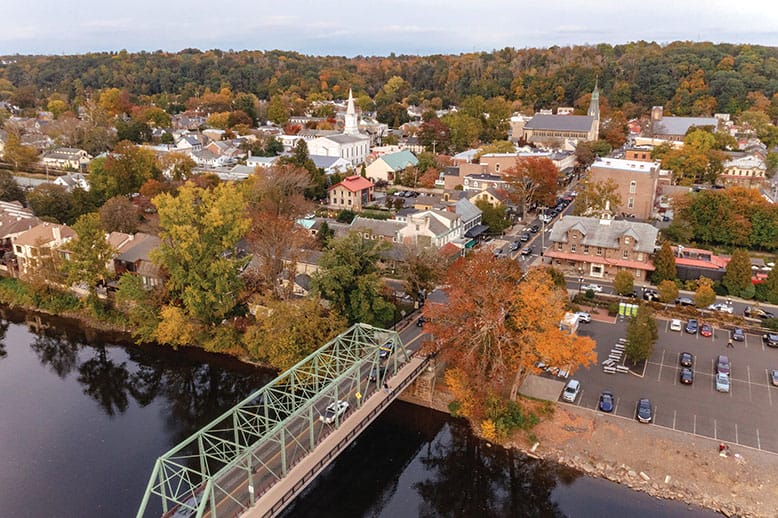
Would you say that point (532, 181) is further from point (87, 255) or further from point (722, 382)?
point (87, 255)

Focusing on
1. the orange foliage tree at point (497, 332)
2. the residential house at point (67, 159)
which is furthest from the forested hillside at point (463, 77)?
the orange foliage tree at point (497, 332)

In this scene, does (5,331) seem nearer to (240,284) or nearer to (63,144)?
(240,284)

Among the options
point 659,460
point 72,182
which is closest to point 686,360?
point 659,460

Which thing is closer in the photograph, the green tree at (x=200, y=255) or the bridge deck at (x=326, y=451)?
the bridge deck at (x=326, y=451)

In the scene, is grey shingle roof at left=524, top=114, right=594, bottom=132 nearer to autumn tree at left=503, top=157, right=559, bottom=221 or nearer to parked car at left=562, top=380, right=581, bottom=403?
autumn tree at left=503, top=157, right=559, bottom=221

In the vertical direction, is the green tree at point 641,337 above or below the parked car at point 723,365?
above

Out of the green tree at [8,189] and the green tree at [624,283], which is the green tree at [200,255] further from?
the green tree at [8,189]

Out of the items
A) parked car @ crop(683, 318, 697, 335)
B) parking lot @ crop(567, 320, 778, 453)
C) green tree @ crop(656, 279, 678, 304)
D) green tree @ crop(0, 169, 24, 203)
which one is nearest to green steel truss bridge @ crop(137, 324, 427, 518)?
Result: parking lot @ crop(567, 320, 778, 453)
